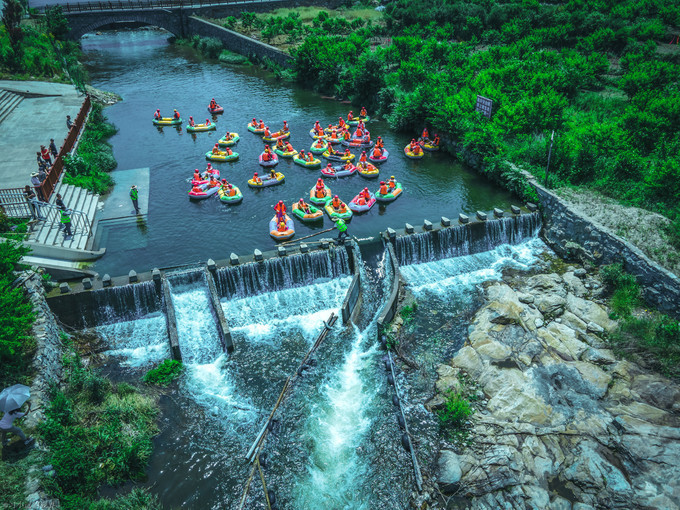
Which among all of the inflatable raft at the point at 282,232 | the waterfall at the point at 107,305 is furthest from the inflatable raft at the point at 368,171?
the waterfall at the point at 107,305

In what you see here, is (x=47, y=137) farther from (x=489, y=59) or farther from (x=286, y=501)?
(x=489, y=59)

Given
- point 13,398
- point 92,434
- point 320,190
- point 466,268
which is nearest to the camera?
point 13,398

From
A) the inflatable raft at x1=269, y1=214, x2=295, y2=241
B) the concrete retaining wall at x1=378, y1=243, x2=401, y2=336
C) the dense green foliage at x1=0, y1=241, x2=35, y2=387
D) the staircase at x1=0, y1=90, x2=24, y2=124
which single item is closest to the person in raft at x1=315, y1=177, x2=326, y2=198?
the inflatable raft at x1=269, y1=214, x2=295, y2=241

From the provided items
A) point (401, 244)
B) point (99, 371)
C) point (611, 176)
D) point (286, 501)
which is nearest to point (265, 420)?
point (286, 501)

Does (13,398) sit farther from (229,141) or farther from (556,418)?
(229,141)

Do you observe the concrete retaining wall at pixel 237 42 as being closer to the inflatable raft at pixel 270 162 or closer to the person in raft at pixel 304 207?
the inflatable raft at pixel 270 162

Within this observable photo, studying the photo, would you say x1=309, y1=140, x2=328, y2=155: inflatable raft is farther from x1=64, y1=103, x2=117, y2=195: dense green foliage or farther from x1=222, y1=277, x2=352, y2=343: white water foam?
x1=222, y1=277, x2=352, y2=343: white water foam

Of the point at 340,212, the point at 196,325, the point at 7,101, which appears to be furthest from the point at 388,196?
the point at 7,101
